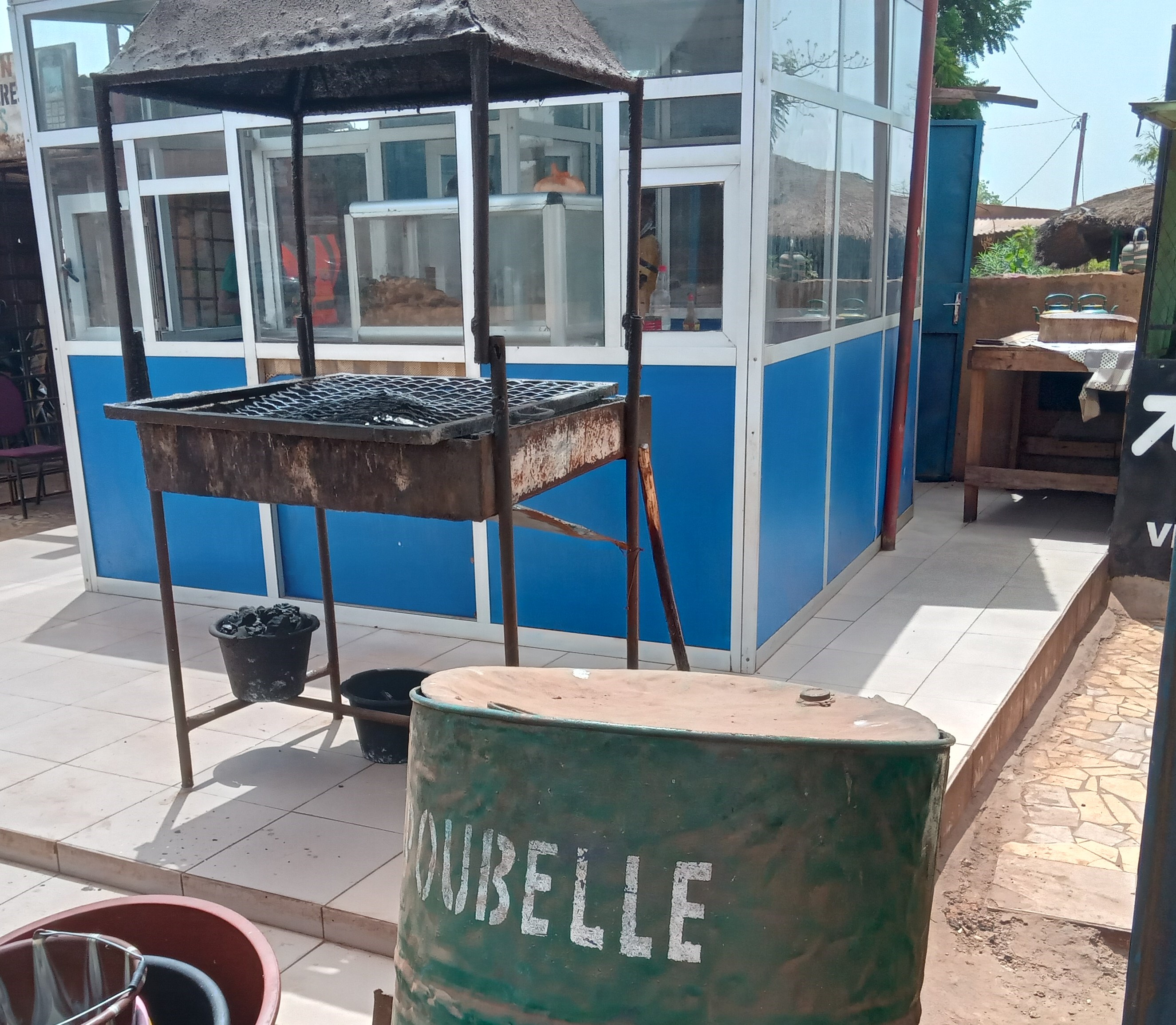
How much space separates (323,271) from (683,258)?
1.86 metres

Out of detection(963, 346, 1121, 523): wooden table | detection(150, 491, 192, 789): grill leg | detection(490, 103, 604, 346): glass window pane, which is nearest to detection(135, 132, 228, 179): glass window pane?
detection(490, 103, 604, 346): glass window pane

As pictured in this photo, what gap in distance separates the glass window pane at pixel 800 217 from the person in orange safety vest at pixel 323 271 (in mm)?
2127

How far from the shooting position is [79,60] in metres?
5.70

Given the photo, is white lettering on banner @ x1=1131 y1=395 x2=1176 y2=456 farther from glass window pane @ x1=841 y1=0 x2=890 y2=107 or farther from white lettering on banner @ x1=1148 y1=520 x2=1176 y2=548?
glass window pane @ x1=841 y1=0 x2=890 y2=107

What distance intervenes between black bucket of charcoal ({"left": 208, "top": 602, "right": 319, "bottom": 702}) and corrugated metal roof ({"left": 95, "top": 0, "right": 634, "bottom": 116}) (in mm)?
1889

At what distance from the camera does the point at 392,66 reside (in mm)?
3719

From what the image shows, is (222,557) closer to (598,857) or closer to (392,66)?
(392,66)

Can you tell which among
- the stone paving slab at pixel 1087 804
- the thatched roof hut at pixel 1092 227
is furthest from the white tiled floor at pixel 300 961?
the thatched roof hut at pixel 1092 227

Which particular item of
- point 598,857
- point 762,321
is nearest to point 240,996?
point 598,857

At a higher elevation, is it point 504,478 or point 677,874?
point 504,478

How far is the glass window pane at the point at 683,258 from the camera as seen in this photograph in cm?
463

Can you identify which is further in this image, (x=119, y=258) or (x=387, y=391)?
(x=387, y=391)

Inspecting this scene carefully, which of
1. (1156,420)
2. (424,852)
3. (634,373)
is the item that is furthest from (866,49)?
(424,852)

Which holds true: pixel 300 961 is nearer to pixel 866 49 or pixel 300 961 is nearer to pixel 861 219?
pixel 861 219
